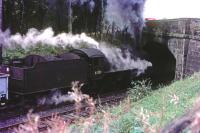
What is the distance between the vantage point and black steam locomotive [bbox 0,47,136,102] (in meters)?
15.4

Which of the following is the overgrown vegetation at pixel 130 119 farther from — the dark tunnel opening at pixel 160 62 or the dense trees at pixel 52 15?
the dark tunnel opening at pixel 160 62

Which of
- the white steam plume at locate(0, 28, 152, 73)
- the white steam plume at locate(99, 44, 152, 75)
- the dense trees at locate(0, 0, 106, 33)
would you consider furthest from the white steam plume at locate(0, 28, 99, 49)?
the white steam plume at locate(99, 44, 152, 75)

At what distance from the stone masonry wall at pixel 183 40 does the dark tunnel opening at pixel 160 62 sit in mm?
1646

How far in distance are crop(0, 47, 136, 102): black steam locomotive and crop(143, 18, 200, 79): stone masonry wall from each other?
12.9 feet

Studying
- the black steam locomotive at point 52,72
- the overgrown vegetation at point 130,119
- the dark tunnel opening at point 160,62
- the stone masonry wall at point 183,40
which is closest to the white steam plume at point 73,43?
the dark tunnel opening at point 160,62

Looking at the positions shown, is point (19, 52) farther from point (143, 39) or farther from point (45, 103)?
point (143, 39)

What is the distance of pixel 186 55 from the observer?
2178 centimetres

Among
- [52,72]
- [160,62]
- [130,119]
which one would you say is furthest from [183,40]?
[130,119]

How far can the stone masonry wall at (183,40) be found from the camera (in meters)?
21.0

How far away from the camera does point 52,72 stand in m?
16.8

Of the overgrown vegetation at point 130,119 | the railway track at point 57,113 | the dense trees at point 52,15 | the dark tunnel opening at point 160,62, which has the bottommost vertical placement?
the railway track at point 57,113

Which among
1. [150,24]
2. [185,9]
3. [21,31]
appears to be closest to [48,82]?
[21,31]

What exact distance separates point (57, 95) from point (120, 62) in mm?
5750

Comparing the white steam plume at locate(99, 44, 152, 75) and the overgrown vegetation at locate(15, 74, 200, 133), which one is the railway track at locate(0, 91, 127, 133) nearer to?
the white steam plume at locate(99, 44, 152, 75)
